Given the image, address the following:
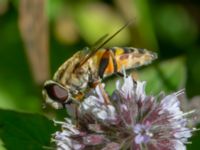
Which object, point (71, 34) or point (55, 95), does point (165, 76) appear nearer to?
point (55, 95)

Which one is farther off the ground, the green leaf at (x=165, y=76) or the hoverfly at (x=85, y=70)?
the green leaf at (x=165, y=76)

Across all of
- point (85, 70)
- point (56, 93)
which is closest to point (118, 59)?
point (85, 70)

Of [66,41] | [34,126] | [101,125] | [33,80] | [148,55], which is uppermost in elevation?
[66,41]

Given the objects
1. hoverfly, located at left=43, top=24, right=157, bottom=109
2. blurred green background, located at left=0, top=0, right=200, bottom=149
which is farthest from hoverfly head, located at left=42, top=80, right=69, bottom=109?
blurred green background, located at left=0, top=0, right=200, bottom=149

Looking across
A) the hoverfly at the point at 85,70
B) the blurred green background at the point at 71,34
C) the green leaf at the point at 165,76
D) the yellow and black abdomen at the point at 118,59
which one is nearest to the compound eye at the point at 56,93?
the hoverfly at the point at 85,70

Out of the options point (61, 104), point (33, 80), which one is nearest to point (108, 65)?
point (61, 104)

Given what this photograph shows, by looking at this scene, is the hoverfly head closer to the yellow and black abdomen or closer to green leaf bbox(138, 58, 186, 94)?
the yellow and black abdomen

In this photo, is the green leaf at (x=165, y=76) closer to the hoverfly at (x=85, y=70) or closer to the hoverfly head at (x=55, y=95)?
the hoverfly at (x=85, y=70)

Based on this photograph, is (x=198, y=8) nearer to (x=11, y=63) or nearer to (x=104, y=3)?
(x=104, y=3)
